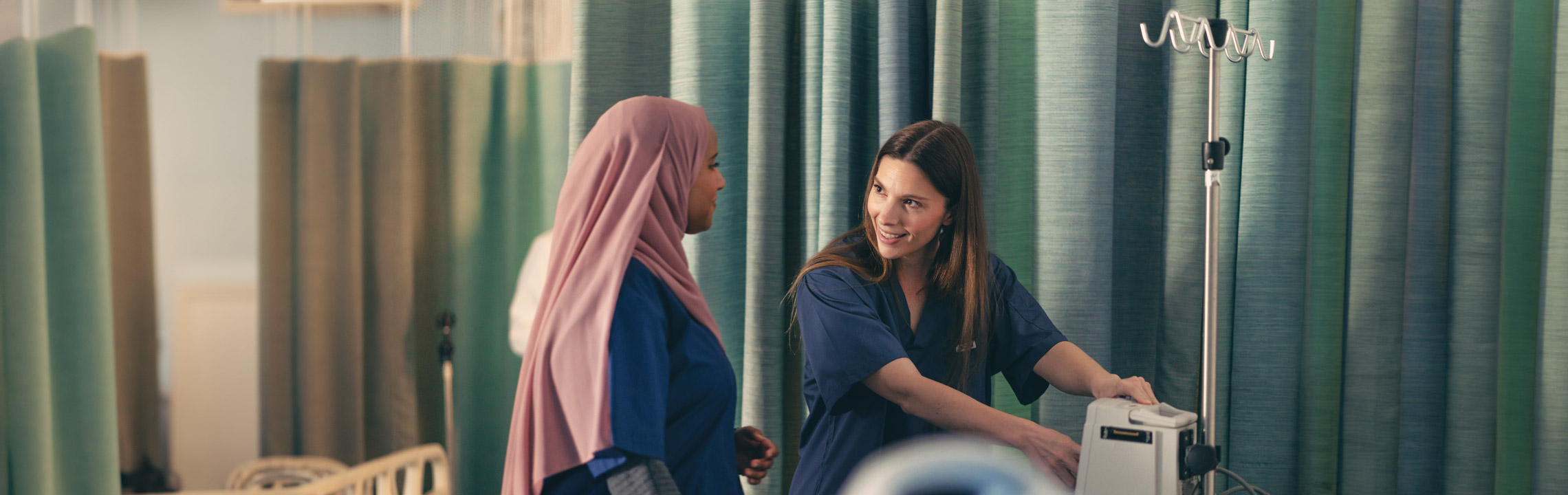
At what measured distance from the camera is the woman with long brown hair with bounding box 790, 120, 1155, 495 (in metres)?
1.06

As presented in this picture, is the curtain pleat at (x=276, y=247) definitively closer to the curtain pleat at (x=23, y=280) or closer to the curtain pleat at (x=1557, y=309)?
the curtain pleat at (x=23, y=280)

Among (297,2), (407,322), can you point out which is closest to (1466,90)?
(407,322)

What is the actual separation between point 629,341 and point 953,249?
49cm

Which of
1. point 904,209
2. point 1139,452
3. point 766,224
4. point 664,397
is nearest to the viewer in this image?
point 664,397

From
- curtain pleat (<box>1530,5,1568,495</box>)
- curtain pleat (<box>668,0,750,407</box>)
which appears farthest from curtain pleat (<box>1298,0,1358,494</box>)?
curtain pleat (<box>668,0,750,407</box>)

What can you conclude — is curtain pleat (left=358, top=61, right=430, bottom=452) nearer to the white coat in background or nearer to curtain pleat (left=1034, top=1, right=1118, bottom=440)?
the white coat in background

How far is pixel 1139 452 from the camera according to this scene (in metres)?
1.00

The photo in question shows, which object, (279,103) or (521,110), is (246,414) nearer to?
(279,103)

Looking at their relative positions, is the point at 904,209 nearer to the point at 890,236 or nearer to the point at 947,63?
the point at 890,236

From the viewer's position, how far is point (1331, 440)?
150cm

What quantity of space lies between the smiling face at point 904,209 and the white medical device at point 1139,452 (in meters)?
0.30

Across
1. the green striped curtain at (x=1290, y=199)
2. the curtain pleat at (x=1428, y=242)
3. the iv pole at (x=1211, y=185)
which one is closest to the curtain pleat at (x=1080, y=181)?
the green striped curtain at (x=1290, y=199)

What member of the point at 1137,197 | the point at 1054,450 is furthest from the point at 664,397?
the point at 1137,197

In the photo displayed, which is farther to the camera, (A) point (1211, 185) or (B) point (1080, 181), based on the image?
(B) point (1080, 181)
